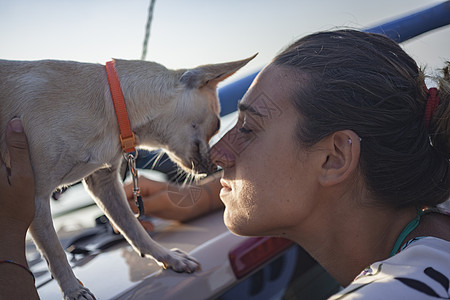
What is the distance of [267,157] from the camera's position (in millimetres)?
1314

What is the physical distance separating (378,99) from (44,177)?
1372 mm

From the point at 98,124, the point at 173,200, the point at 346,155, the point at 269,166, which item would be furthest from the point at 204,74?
the point at 346,155

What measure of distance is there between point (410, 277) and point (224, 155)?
0.73m

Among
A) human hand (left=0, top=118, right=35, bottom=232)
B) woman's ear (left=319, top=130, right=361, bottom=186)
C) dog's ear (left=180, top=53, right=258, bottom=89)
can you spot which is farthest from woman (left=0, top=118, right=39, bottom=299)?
woman's ear (left=319, top=130, right=361, bottom=186)

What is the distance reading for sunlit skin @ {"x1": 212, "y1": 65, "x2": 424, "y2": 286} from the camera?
4.24 feet

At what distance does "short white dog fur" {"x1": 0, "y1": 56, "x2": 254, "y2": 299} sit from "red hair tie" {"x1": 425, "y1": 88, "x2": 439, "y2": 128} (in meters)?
1.05

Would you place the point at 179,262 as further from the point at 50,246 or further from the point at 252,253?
the point at 50,246

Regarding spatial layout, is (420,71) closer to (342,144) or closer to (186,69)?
(342,144)

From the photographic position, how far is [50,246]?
70.6 inches

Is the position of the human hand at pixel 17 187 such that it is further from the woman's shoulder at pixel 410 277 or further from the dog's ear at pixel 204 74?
the woman's shoulder at pixel 410 277

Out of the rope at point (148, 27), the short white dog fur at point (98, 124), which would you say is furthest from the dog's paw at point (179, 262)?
the rope at point (148, 27)

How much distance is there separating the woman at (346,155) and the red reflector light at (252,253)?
0.54 m

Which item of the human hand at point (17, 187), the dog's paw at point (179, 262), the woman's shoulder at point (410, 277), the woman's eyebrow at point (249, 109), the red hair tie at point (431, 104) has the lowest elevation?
the dog's paw at point (179, 262)

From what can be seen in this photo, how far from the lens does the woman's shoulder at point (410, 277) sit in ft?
2.89
